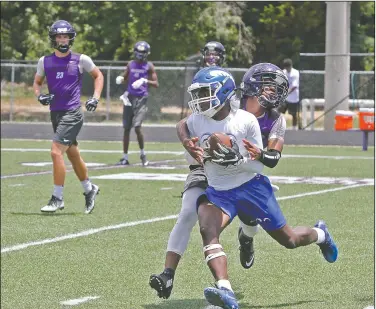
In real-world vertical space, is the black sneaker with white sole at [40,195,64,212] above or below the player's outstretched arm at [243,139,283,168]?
below

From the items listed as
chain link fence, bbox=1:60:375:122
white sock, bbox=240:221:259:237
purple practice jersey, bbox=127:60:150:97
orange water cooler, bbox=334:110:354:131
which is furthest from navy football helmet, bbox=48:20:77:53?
chain link fence, bbox=1:60:375:122

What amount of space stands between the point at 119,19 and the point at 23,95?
664cm

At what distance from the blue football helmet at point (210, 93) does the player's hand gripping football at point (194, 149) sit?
0.19 meters

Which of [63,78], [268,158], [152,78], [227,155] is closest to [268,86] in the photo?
[268,158]

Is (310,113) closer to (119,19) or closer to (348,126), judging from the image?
(348,126)

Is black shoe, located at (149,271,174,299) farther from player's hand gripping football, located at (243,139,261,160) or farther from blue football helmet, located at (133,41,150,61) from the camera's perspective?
blue football helmet, located at (133,41,150,61)

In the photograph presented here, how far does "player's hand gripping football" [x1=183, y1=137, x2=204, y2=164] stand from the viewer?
7105 mm

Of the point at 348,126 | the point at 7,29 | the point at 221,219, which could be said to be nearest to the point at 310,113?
the point at 348,126

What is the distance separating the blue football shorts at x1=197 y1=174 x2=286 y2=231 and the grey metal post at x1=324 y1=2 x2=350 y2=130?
22393 millimetres

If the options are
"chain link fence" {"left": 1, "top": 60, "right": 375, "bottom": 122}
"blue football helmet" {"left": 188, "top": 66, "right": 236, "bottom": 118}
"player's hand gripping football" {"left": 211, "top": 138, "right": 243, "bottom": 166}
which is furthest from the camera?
"chain link fence" {"left": 1, "top": 60, "right": 375, "bottom": 122}

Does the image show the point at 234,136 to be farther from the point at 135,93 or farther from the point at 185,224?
the point at 135,93

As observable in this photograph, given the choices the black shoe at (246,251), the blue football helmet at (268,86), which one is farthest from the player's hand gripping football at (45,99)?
the blue football helmet at (268,86)

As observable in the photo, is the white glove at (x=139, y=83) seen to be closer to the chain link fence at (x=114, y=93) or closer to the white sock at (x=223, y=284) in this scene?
the white sock at (x=223, y=284)

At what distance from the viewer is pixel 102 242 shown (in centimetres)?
1016
